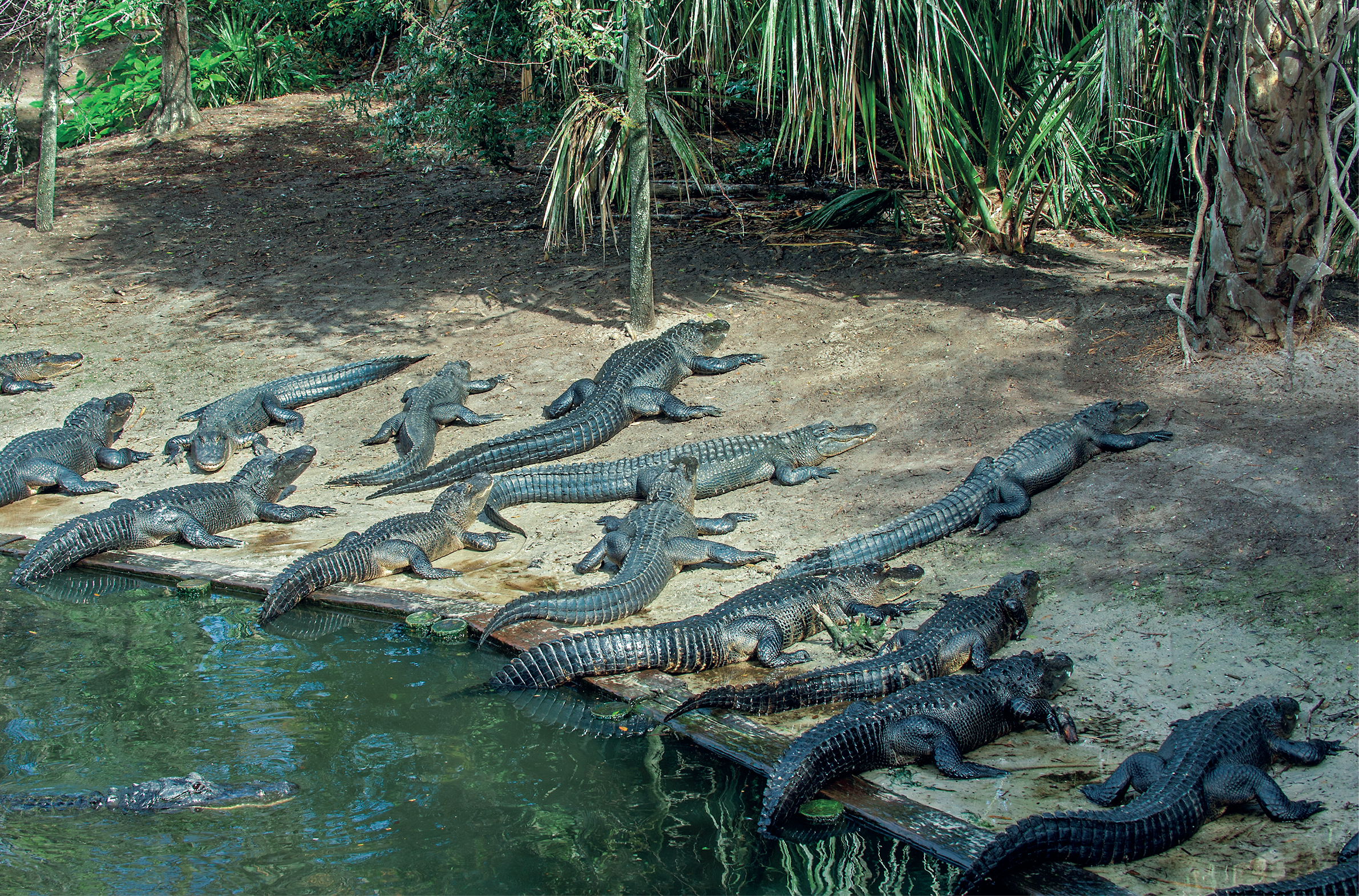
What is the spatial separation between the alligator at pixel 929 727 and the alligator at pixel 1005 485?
1.37 metres

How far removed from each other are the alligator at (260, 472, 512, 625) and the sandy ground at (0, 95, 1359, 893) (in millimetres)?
118

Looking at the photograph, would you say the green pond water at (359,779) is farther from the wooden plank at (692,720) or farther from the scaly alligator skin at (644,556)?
the scaly alligator skin at (644,556)

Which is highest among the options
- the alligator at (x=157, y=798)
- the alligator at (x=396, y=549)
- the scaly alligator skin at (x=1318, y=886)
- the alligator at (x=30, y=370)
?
the scaly alligator skin at (x=1318, y=886)

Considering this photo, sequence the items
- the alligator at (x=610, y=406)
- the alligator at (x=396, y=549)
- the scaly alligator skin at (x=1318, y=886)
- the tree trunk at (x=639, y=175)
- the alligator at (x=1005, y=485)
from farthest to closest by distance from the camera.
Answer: the tree trunk at (x=639, y=175) < the alligator at (x=610, y=406) < the alligator at (x=1005, y=485) < the alligator at (x=396, y=549) < the scaly alligator skin at (x=1318, y=886)

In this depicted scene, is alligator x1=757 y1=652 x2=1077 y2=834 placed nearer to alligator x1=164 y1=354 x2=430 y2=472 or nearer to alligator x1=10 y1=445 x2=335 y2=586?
alligator x1=10 y1=445 x2=335 y2=586

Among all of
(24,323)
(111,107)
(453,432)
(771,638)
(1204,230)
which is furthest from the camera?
(111,107)

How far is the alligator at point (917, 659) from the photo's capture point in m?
4.20

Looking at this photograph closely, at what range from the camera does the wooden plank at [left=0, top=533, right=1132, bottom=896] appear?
10.6 feet

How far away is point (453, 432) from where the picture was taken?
7.71 m

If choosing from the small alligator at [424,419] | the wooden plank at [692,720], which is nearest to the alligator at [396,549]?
the wooden plank at [692,720]

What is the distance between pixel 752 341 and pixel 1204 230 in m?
3.39

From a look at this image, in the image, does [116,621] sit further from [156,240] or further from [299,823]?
[156,240]

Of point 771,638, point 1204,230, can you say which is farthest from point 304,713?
point 1204,230

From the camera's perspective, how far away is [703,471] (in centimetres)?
649
